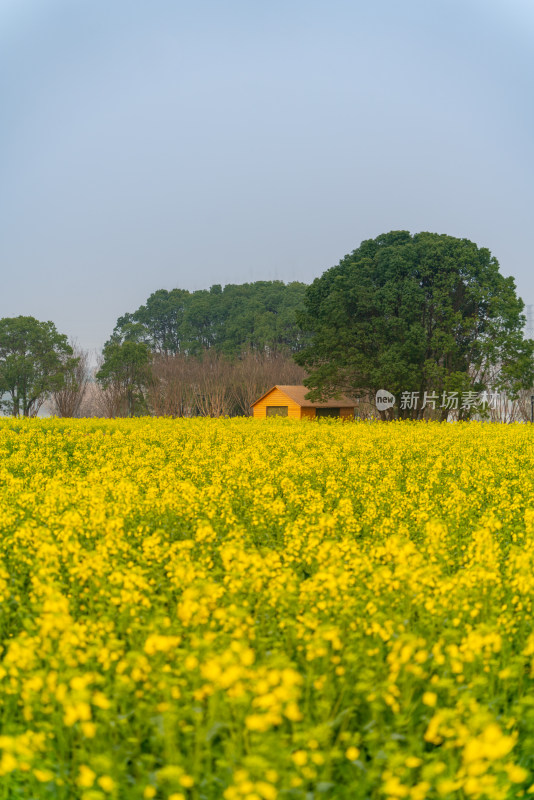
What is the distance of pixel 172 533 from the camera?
8.25 meters

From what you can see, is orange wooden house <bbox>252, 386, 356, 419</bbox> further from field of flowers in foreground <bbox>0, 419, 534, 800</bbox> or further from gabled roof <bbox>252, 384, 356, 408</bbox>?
field of flowers in foreground <bbox>0, 419, 534, 800</bbox>

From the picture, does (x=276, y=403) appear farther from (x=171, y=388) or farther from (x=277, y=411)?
(x=171, y=388)

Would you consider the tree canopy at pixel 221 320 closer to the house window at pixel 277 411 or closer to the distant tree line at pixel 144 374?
the distant tree line at pixel 144 374

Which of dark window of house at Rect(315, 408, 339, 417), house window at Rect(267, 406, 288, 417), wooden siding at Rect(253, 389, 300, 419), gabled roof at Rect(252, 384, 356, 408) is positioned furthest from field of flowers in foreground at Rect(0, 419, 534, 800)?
dark window of house at Rect(315, 408, 339, 417)

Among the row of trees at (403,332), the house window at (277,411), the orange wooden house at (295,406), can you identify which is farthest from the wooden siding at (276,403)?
the row of trees at (403,332)

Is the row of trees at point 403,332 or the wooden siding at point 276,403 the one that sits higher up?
the row of trees at point 403,332

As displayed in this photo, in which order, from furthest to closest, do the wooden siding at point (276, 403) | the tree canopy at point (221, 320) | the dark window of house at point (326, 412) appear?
the tree canopy at point (221, 320) → the dark window of house at point (326, 412) → the wooden siding at point (276, 403)

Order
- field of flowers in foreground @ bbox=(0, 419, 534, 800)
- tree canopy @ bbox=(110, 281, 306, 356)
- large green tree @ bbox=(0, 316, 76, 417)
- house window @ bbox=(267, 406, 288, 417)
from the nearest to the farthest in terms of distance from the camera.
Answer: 1. field of flowers in foreground @ bbox=(0, 419, 534, 800)
2. house window @ bbox=(267, 406, 288, 417)
3. large green tree @ bbox=(0, 316, 76, 417)
4. tree canopy @ bbox=(110, 281, 306, 356)

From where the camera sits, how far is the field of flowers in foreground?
319 centimetres

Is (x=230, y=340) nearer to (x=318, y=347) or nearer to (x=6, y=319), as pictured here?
(x=6, y=319)

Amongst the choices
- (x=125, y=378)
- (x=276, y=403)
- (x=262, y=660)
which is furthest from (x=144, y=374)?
(x=262, y=660)

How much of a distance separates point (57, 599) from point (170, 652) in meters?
0.82

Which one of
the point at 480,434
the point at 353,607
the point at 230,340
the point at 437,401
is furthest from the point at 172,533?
the point at 230,340

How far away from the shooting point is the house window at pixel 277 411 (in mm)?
41841
